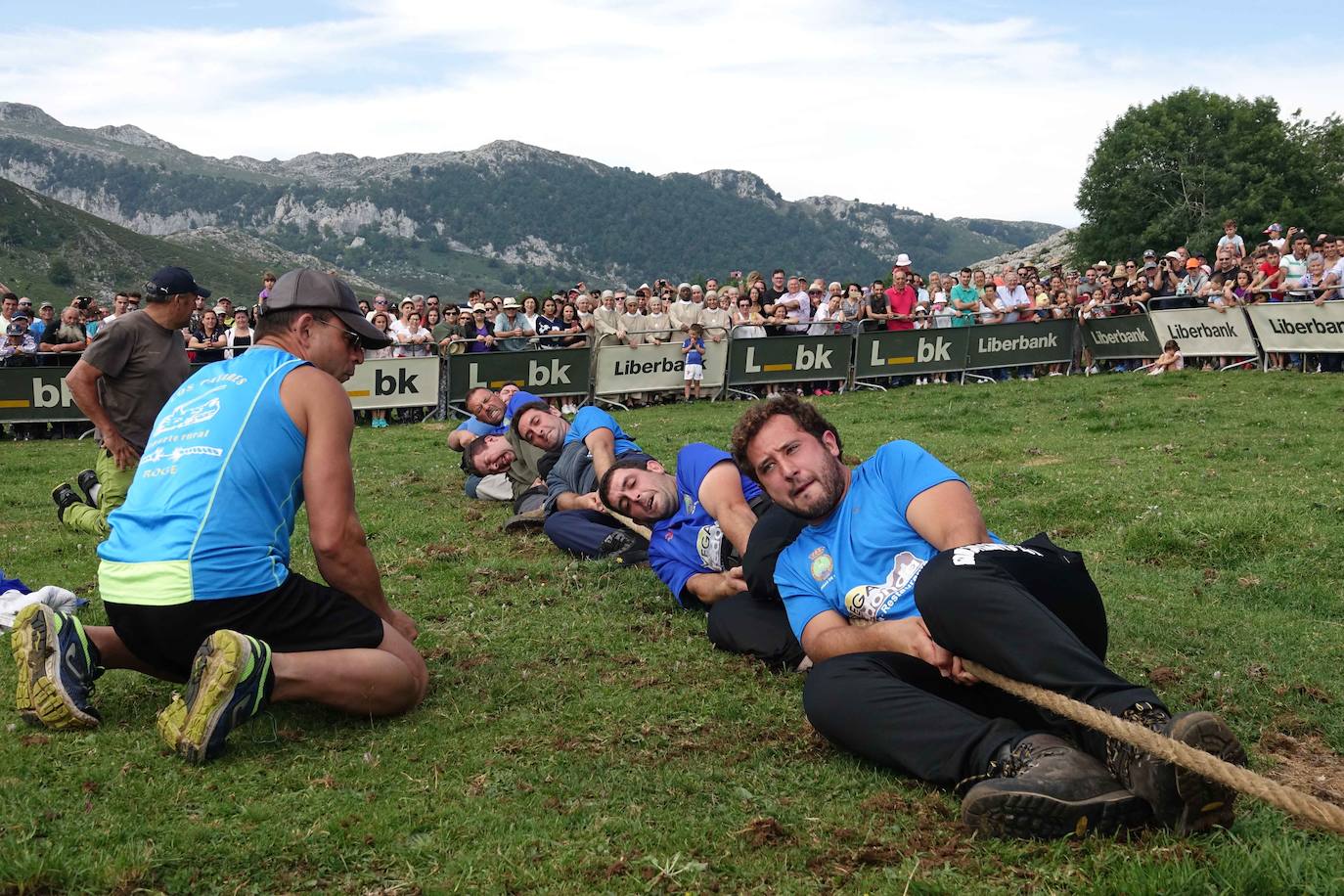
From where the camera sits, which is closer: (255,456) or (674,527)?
(255,456)

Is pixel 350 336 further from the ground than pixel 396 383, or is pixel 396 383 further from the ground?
pixel 350 336

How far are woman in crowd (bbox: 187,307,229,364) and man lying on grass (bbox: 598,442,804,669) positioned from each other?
1340cm

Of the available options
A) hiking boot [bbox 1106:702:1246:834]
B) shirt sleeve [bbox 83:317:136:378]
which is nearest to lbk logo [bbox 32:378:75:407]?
shirt sleeve [bbox 83:317:136:378]

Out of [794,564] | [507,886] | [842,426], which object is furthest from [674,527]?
[842,426]

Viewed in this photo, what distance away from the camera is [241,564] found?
4.30m

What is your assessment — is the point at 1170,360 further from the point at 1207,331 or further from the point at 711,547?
the point at 711,547

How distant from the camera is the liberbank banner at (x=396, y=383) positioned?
19.0m

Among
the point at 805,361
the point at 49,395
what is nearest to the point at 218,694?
the point at 49,395

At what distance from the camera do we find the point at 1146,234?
252 feet

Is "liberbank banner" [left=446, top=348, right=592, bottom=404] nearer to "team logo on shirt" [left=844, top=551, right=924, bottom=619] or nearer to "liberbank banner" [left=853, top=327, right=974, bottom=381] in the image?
"liberbank banner" [left=853, top=327, right=974, bottom=381]

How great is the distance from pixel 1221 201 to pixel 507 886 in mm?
84207

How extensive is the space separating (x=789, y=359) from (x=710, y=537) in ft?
50.9

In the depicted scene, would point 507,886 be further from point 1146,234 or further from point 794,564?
point 1146,234

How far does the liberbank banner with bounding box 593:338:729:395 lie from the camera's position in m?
20.5
